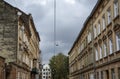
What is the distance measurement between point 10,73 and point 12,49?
3611mm

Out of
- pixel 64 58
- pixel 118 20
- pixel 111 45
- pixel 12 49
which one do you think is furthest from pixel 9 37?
pixel 64 58

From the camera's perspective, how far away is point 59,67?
109 metres

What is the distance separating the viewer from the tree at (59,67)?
10906 centimetres

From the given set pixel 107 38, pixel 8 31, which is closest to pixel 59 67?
pixel 8 31

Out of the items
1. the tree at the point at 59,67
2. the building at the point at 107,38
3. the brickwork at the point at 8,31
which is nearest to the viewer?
the building at the point at 107,38

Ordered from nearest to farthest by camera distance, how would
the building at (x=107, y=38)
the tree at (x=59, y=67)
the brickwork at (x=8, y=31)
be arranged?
the building at (x=107, y=38) < the brickwork at (x=8, y=31) < the tree at (x=59, y=67)

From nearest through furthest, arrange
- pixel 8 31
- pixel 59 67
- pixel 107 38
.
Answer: pixel 107 38
pixel 8 31
pixel 59 67

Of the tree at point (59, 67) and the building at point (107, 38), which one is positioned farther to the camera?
the tree at point (59, 67)

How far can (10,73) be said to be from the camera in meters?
32.1

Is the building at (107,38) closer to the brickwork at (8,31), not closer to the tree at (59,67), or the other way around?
the brickwork at (8,31)

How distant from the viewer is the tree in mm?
109062

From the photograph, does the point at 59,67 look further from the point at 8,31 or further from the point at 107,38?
the point at 107,38

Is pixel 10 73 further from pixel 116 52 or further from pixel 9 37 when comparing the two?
pixel 116 52

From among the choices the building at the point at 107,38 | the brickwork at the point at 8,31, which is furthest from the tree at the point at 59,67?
the brickwork at the point at 8,31
